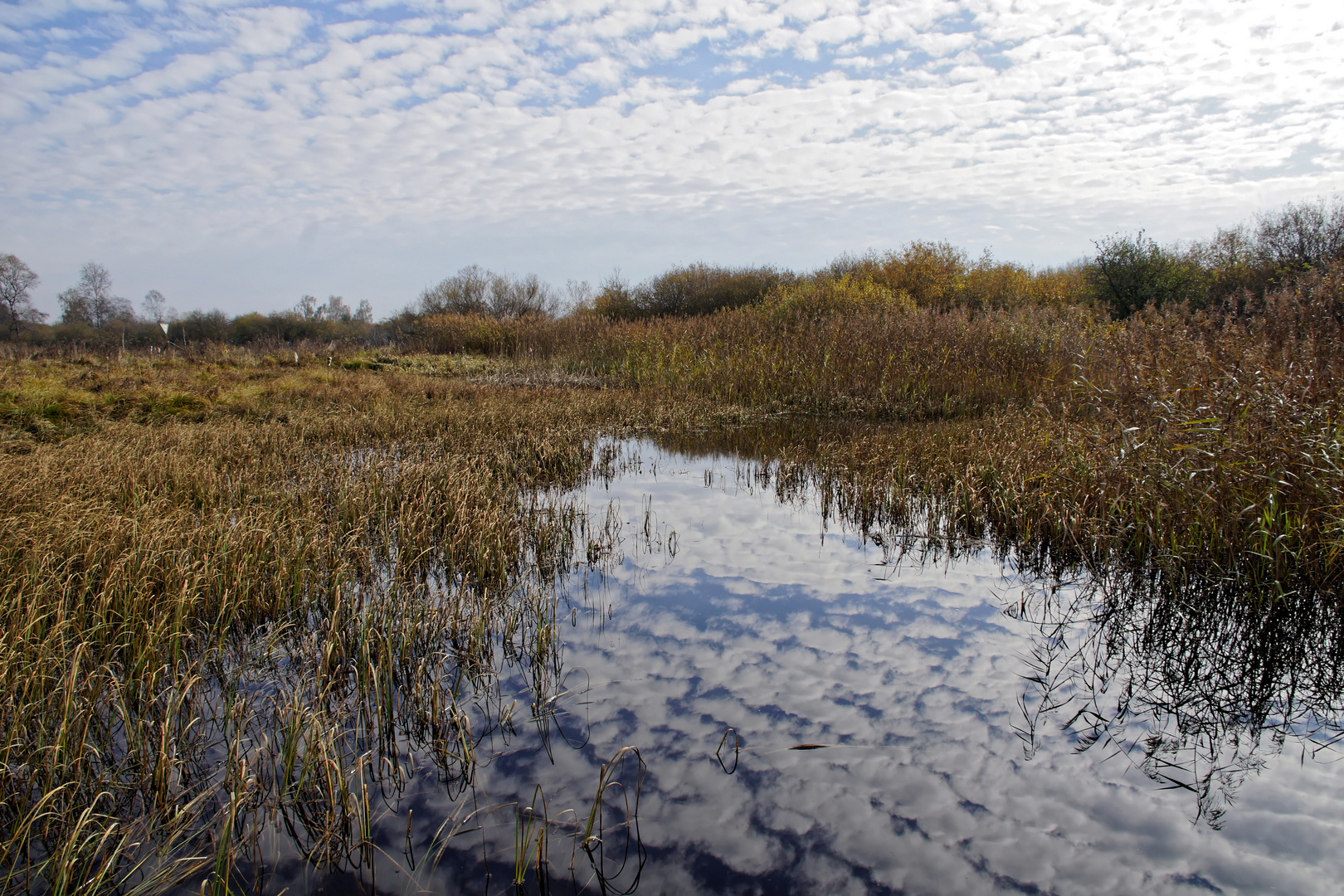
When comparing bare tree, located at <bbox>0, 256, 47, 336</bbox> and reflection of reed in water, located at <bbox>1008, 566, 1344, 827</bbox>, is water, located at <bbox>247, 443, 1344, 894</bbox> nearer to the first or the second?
reflection of reed in water, located at <bbox>1008, 566, 1344, 827</bbox>

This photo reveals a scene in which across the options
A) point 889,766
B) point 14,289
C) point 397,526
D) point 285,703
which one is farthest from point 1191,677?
point 14,289

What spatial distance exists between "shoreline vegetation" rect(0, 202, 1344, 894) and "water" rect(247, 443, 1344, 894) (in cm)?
24

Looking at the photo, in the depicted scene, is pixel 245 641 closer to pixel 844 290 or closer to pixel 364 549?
pixel 364 549

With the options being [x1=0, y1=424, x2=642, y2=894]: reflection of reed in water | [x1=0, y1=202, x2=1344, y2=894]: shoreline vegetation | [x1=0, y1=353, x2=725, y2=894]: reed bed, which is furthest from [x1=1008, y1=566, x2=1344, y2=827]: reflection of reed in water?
[x1=0, y1=353, x2=725, y2=894]: reed bed

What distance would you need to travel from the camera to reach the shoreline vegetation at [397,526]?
2592 millimetres

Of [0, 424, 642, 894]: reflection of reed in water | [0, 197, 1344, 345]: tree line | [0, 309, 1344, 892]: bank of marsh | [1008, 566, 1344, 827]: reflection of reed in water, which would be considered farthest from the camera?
[0, 197, 1344, 345]: tree line

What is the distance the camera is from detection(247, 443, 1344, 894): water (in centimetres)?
238

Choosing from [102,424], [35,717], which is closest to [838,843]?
[35,717]

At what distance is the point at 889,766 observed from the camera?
2938 mm

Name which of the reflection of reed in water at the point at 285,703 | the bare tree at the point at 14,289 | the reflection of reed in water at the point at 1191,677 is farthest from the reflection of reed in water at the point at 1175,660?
the bare tree at the point at 14,289

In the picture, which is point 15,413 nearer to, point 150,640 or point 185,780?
point 150,640

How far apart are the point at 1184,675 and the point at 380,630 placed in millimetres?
4323

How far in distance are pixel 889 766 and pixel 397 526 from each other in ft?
14.1

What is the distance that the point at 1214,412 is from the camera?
4.92m
